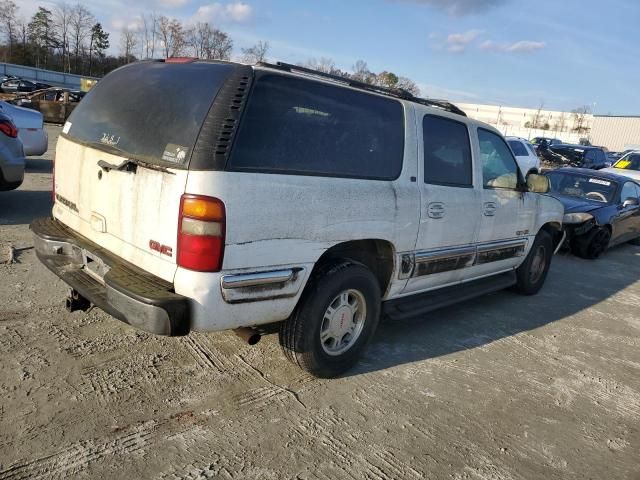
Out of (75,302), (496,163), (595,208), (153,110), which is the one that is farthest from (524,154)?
(75,302)

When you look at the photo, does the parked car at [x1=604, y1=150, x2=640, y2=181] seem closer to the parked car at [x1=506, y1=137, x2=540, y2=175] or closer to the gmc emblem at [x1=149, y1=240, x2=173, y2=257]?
the parked car at [x1=506, y1=137, x2=540, y2=175]

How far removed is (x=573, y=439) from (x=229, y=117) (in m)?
2.92

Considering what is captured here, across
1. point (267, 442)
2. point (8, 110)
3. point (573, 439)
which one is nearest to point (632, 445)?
point (573, 439)

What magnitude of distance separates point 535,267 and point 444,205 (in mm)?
2662

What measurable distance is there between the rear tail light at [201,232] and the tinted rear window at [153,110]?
262 mm

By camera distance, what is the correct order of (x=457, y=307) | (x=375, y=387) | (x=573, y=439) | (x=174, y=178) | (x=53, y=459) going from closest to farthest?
(x=53, y=459), (x=174, y=178), (x=573, y=439), (x=375, y=387), (x=457, y=307)

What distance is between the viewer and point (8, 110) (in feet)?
31.1

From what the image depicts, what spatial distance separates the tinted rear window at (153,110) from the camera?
2.85 meters

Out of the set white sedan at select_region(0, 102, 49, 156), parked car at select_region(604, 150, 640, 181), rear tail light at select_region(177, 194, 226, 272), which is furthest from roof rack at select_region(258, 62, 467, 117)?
parked car at select_region(604, 150, 640, 181)

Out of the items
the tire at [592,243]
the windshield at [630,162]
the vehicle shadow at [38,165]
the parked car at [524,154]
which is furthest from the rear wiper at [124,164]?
the windshield at [630,162]

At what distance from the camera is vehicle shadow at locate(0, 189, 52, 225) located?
262 inches

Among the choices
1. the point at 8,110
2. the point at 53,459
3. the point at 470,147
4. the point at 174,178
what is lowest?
the point at 53,459

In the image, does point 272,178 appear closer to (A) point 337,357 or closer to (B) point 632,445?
(A) point 337,357

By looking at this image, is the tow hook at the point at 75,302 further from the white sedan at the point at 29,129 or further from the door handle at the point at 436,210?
the white sedan at the point at 29,129
